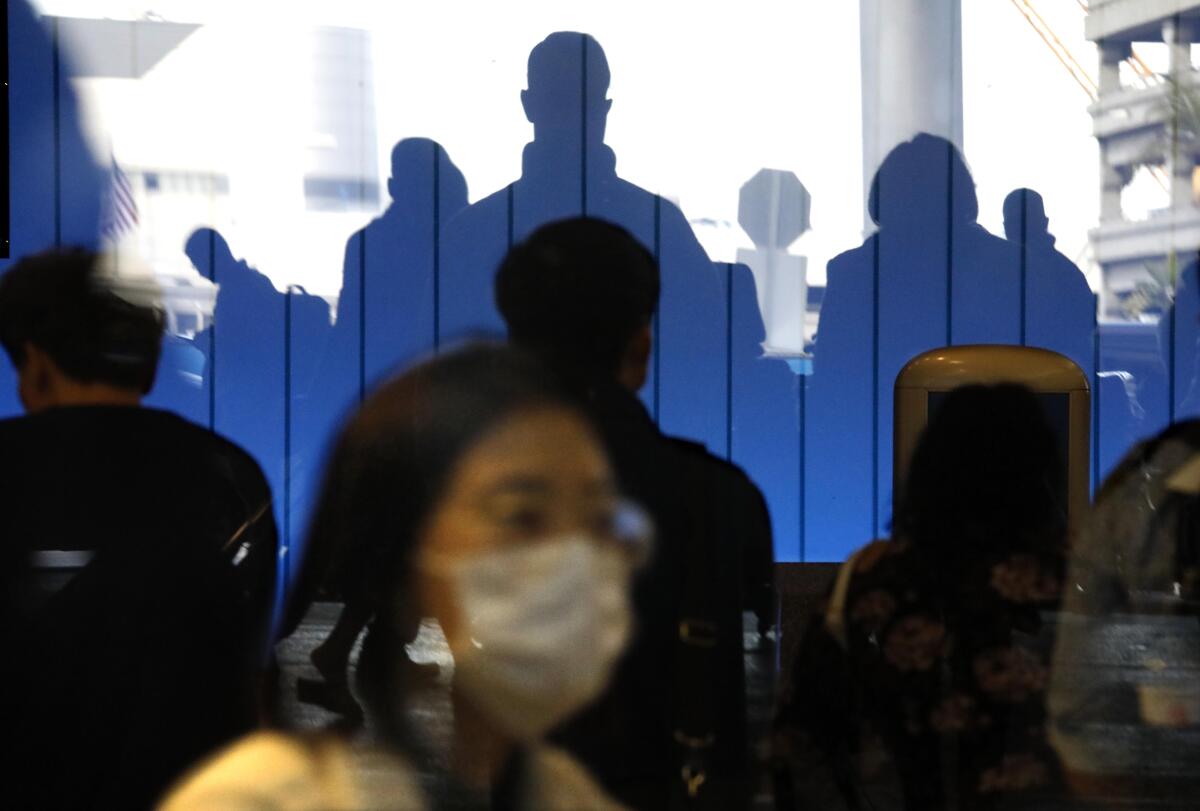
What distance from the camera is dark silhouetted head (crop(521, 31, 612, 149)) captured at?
2.72 meters

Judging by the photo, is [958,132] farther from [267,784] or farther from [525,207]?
[267,784]

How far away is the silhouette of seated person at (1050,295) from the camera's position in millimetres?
2701

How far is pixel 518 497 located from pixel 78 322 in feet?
2.54

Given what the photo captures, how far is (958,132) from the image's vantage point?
2.73 m

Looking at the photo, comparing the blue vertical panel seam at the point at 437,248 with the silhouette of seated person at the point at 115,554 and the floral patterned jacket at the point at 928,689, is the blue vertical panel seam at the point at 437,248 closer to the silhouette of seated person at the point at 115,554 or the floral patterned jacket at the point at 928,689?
the silhouette of seated person at the point at 115,554

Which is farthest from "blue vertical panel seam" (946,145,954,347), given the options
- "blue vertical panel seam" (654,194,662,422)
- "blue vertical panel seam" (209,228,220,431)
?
"blue vertical panel seam" (209,228,220,431)

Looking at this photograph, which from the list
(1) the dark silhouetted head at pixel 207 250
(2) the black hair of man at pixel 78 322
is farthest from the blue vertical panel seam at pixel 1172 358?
(2) the black hair of man at pixel 78 322

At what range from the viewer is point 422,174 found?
2721 mm

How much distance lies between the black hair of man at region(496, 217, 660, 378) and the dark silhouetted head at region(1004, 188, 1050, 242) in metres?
0.55

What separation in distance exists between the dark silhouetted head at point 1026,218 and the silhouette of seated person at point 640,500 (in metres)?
0.56

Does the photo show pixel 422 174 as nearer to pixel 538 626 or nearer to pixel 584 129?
pixel 584 129

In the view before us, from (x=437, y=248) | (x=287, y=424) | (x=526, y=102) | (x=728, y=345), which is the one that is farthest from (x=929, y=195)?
(x=287, y=424)

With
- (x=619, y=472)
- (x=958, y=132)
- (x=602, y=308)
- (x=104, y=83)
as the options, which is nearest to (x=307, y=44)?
(x=104, y=83)

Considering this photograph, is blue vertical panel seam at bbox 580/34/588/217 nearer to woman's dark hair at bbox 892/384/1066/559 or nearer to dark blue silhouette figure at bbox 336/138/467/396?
dark blue silhouette figure at bbox 336/138/467/396
